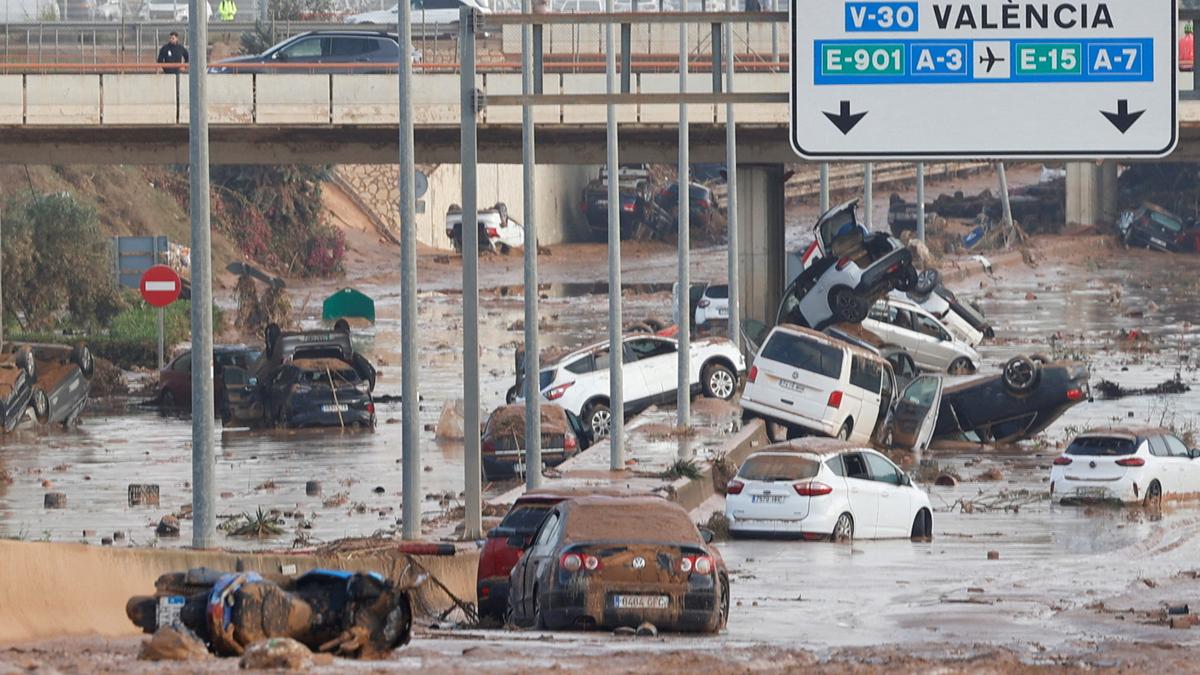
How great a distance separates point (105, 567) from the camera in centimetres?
1714

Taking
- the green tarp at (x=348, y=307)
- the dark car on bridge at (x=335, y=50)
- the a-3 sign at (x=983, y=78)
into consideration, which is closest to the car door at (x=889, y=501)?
the a-3 sign at (x=983, y=78)

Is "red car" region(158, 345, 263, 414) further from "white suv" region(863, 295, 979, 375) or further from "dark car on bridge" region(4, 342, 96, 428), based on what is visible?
"white suv" region(863, 295, 979, 375)

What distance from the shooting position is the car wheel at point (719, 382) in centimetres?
4475

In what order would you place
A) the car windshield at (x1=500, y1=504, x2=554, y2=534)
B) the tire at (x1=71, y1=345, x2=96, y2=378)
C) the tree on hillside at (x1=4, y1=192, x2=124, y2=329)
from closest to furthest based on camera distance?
the car windshield at (x1=500, y1=504, x2=554, y2=534), the tire at (x1=71, y1=345, x2=96, y2=378), the tree on hillside at (x1=4, y1=192, x2=124, y2=329)

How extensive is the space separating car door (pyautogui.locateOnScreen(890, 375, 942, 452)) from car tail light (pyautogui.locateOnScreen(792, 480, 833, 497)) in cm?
1168

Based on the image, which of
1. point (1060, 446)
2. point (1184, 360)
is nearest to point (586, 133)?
point (1060, 446)

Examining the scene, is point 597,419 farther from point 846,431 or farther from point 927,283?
point 927,283

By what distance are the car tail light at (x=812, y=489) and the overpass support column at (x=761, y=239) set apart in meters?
25.3

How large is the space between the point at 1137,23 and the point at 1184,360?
37.7 m

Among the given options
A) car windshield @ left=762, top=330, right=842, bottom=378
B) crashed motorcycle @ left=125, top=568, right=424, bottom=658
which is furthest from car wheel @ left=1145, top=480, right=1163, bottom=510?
crashed motorcycle @ left=125, top=568, right=424, bottom=658

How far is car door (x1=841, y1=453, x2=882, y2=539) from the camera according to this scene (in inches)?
1087

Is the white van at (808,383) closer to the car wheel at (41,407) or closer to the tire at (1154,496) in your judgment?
the tire at (1154,496)

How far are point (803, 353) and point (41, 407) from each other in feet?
54.2

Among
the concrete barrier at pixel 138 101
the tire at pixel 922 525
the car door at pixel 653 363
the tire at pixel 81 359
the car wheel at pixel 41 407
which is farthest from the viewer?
the concrete barrier at pixel 138 101
